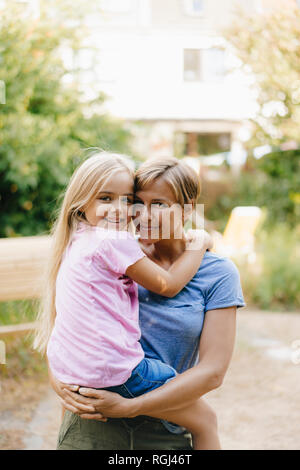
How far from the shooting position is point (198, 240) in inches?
71.9

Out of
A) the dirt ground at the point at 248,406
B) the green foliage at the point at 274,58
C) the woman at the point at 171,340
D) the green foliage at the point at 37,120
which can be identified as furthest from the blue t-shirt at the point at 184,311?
the green foliage at the point at 274,58

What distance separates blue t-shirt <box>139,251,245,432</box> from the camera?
Result: 5.49 ft

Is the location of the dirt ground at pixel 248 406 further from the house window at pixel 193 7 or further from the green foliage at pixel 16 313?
the house window at pixel 193 7

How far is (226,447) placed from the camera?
3426 millimetres

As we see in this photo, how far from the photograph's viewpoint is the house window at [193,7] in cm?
1800

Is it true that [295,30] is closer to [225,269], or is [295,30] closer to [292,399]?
[292,399]

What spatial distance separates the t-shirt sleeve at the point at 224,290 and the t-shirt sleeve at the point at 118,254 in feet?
0.82

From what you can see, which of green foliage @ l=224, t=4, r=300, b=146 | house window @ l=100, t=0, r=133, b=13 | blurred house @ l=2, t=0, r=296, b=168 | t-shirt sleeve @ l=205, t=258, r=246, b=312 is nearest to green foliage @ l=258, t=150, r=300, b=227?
green foliage @ l=224, t=4, r=300, b=146

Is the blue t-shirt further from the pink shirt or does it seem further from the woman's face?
the woman's face

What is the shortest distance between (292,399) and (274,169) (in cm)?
780

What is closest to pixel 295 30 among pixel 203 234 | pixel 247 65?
pixel 247 65

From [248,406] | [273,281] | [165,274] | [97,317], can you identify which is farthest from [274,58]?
[97,317]

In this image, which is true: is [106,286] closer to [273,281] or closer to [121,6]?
[273,281]

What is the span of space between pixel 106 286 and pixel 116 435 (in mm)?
460
